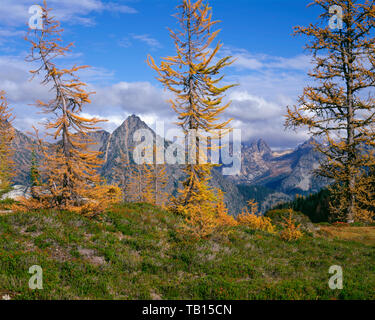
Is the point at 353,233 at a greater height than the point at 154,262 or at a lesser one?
lesser

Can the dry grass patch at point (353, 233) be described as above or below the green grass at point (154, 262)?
below

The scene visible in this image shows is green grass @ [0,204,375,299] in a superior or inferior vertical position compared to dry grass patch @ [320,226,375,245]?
superior

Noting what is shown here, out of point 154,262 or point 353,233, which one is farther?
point 353,233

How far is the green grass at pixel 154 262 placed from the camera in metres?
7.68

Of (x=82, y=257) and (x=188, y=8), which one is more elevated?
(x=188, y=8)

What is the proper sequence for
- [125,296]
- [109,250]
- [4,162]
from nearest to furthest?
[125,296] < [109,250] < [4,162]

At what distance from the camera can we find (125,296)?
7.51 meters

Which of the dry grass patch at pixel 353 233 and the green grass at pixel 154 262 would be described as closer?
the green grass at pixel 154 262

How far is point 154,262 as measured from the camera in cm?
1009

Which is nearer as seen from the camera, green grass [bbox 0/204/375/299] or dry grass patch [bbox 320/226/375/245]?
green grass [bbox 0/204/375/299]

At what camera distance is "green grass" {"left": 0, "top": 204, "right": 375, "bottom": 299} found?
768 centimetres

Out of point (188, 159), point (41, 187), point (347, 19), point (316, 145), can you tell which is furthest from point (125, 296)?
point (347, 19)
